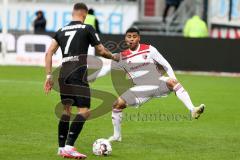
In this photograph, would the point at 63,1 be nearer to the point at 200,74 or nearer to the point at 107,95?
the point at 200,74

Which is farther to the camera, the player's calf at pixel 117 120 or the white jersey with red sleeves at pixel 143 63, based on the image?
the white jersey with red sleeves at pixel 143 63

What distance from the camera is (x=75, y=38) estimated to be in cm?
1082

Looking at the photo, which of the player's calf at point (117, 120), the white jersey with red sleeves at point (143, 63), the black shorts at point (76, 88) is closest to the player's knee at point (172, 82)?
the white jersey with red sleeves at point (143, 63)

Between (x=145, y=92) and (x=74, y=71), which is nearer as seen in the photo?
(x=74, y=71)

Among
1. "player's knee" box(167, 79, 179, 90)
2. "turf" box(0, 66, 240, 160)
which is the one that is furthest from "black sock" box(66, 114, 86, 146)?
"player's knee" box(167, 79, 179, 90)

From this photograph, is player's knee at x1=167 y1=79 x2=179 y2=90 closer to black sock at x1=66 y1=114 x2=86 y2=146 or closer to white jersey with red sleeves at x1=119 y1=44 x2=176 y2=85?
white jersey with red sleeves at x1=119 y1=44 x2=176 y2=85

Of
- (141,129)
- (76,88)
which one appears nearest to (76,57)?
(76,88)

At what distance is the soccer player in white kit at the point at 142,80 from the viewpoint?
12.4 m

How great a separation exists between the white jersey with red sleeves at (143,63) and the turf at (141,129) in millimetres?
997

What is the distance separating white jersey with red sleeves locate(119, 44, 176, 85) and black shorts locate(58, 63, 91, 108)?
1.79 metres

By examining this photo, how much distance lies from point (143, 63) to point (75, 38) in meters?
2.13

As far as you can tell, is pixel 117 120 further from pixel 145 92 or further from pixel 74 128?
pixel 74 128

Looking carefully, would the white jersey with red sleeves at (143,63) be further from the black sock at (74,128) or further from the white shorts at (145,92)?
the black sock at (74,128)

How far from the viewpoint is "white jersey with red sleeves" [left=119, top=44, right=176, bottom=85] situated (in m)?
12.6
